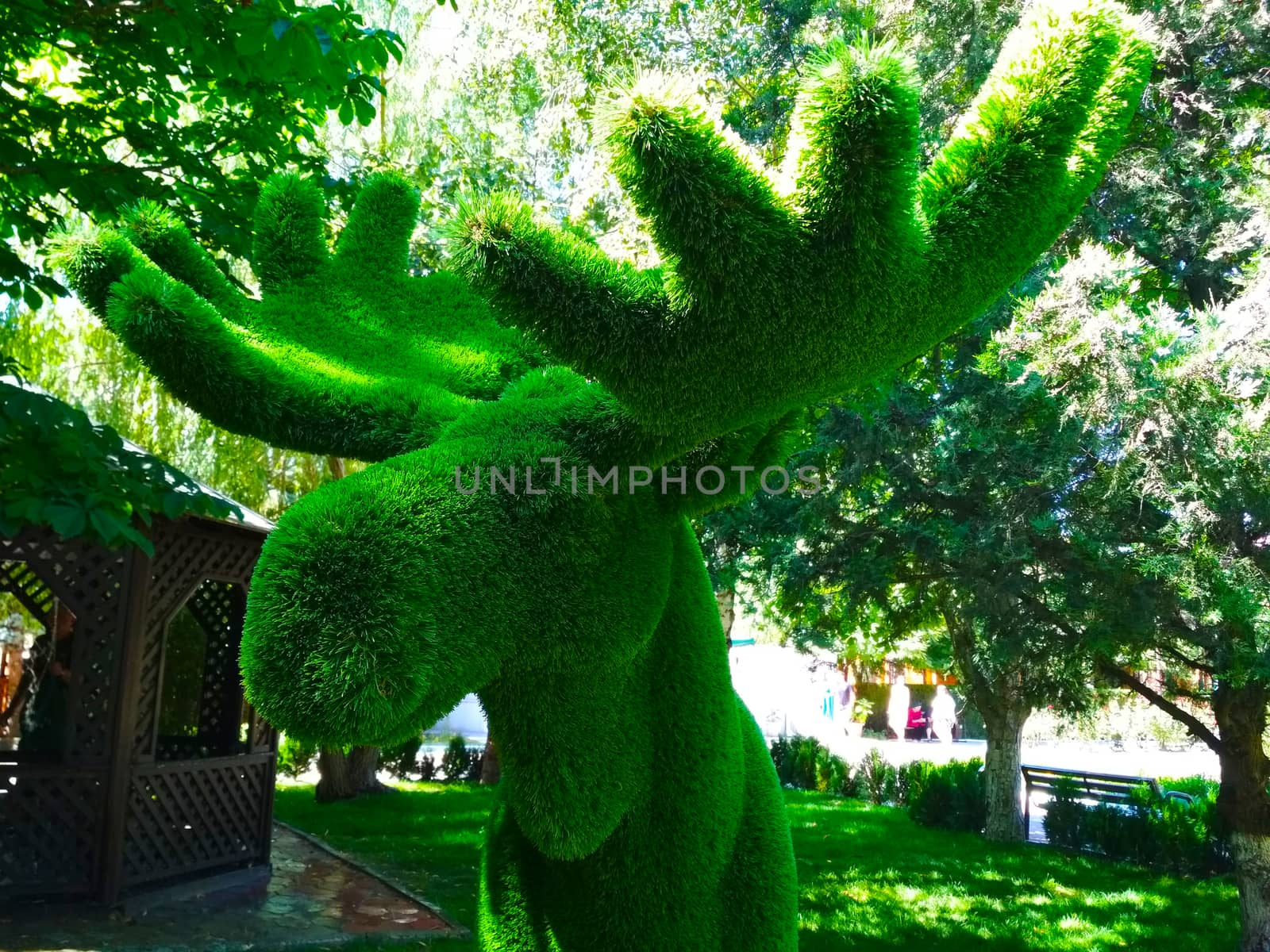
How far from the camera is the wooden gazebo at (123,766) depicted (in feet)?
27.5

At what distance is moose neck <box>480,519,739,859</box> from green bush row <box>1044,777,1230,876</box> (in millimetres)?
12686

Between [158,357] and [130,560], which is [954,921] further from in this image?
[158,357]

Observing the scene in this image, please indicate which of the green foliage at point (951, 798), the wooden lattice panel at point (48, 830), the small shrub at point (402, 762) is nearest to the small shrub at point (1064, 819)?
the green foliage at point (951, 798)

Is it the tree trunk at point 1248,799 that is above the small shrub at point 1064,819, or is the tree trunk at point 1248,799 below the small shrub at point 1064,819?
above

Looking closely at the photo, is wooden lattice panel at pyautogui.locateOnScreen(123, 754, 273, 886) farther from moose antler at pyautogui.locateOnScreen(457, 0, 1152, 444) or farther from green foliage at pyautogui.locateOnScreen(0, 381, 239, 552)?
moose antler at pyautogui.locateOnScreen(457, 0, 1152, 444)

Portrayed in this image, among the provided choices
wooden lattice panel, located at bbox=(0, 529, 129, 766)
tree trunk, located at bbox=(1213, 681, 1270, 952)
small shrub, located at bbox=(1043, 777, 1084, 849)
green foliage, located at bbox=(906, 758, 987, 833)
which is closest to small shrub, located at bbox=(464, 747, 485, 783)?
green foliage, located at bbox=(906, 758, 987, 833)

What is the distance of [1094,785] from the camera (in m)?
14.6

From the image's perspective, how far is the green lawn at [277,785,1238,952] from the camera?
8695 millimetres

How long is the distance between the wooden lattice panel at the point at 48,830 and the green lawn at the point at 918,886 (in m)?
2.98

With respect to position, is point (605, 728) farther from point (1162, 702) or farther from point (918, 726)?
point (918, 726)

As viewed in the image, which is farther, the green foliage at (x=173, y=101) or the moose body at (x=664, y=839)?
the green foliage at (x=173, y=101)

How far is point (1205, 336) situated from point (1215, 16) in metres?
3.45

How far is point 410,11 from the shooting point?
45.6 feet

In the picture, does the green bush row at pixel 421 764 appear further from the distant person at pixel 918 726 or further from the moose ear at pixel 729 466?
the distant person at pixel 918 726
